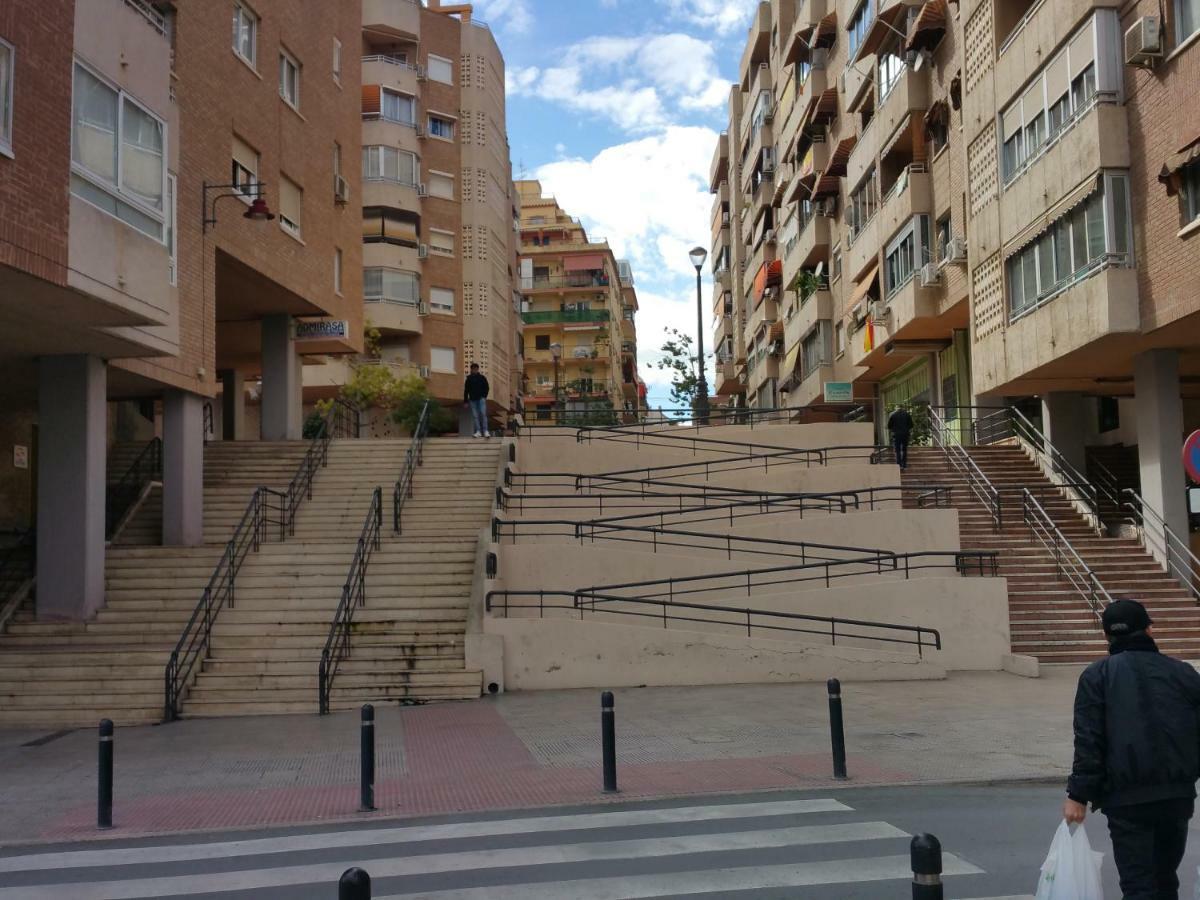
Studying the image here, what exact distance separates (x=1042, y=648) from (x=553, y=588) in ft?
25.5

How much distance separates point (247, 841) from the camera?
8547 mm

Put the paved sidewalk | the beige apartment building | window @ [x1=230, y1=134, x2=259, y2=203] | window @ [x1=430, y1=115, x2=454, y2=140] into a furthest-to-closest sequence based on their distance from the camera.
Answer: window @ [x1=430, y1=115, x2=454, y2=140] < window @ [x1=230, y1=134, x2=259, y2=203] < the beige apartment building < the paved sidewalk

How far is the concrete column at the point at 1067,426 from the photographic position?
2666 cm

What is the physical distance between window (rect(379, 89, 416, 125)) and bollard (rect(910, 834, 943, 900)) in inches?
2004

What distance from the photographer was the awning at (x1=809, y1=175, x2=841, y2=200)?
143 ft

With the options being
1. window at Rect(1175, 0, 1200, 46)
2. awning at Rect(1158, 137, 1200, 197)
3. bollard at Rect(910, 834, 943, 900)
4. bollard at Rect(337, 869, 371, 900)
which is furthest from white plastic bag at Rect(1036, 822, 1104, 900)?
window at Rect(1175, 0, 1200, 46)

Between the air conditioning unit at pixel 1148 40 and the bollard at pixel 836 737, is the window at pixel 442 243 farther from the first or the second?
the bollard at pixel 836 737

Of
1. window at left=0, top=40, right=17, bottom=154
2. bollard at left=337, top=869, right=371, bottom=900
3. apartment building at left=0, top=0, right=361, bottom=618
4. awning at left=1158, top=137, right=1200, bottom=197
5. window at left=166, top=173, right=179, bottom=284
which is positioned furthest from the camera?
window at left=166, top=173, right=179, bottom=284

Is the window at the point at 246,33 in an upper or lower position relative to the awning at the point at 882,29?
lower

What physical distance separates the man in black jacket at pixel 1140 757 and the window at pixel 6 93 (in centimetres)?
1286

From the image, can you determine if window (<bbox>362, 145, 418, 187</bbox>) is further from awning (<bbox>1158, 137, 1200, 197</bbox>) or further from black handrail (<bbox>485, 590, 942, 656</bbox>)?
awning (<bbox>1158, 137, 1200, 197</bbox>)

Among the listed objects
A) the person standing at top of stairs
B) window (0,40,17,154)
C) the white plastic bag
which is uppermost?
window (0,40,17,154)

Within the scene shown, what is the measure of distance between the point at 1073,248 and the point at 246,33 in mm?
17871

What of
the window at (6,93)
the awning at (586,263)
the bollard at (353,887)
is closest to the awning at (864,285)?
the window at (6,93)
